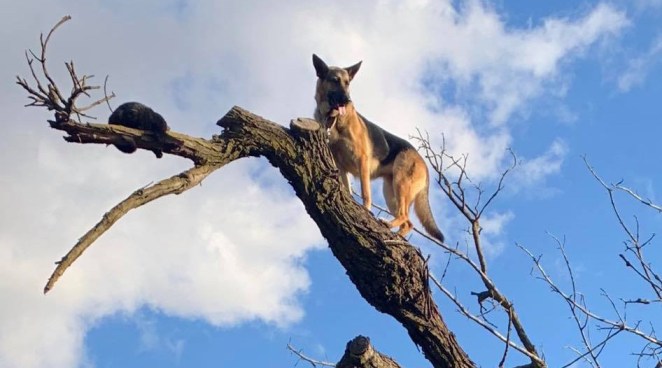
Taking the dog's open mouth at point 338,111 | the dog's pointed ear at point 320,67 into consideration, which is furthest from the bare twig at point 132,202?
the dog's pointed ear at point 320,67

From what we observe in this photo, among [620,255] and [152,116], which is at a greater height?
[620,255]

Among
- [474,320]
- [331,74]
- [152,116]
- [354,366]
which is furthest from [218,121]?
[331,74]

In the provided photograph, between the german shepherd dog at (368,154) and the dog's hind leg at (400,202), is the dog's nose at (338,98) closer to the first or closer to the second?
the german shepherd dog at (368,154)

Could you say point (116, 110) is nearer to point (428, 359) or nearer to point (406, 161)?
point (428, 359)

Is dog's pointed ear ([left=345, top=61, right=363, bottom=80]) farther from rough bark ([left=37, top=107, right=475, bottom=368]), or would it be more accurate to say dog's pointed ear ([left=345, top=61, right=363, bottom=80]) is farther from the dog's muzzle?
rough bark ([left=37, top=107, right=475, bottom=368])

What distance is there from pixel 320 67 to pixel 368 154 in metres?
1.18

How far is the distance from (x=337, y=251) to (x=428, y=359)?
0.94 m

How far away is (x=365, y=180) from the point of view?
7.20m

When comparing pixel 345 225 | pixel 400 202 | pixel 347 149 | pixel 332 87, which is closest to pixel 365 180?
pixel 347 149

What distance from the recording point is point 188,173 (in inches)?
182

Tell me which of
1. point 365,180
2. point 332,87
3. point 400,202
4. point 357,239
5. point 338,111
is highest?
point 332,87

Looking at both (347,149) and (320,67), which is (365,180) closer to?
(347,149)

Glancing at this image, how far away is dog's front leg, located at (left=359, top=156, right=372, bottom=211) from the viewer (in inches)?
277

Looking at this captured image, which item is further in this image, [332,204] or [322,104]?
[322,104]
